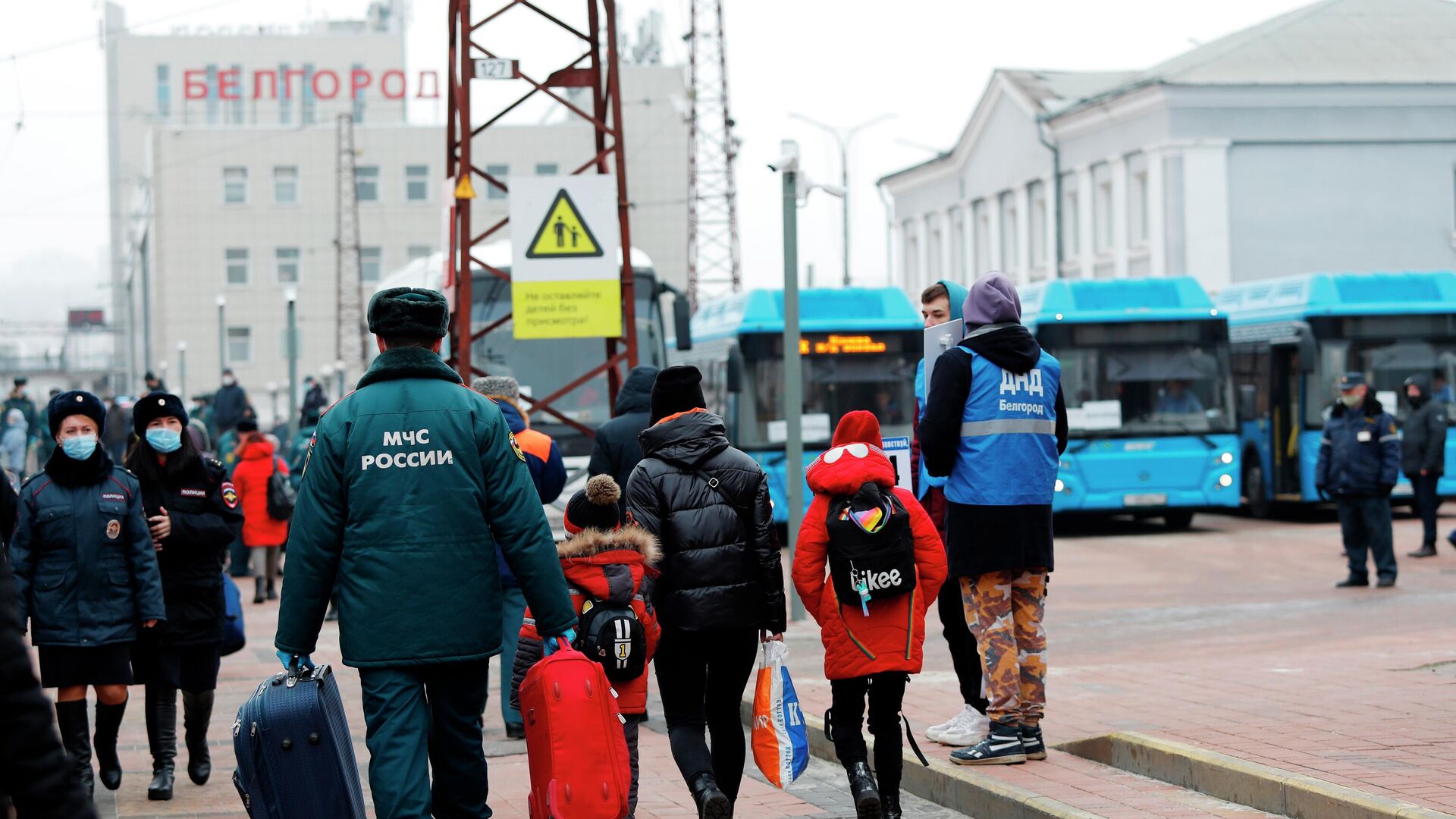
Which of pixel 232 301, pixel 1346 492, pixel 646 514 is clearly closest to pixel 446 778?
pixel 646 514

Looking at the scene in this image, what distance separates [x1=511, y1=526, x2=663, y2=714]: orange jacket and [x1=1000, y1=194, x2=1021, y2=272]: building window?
163ft

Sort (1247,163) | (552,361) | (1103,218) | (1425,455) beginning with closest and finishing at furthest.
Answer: (552,361) < (1425,455) < (1247,163) < (1103,218)

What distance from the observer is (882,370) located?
22.7m

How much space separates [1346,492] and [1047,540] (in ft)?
30.8

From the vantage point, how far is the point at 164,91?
95938 millimetres

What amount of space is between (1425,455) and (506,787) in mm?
13601

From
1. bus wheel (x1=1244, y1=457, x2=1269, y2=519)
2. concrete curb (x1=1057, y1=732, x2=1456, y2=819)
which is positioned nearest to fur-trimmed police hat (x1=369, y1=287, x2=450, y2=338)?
concrete curb (x1=1057, y1=732, x2=1456, y2=819)

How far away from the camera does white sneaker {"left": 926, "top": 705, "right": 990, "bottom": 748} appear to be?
8133 millimetres

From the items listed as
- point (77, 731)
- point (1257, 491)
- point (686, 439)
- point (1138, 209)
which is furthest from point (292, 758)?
point (1138, 209)

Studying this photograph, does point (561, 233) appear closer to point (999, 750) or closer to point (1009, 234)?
point (999, 750)

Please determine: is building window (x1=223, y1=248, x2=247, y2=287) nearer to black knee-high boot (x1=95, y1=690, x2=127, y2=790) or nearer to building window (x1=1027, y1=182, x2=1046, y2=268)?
building window (x1=1027, y1=182, x2=1046, y2=268)

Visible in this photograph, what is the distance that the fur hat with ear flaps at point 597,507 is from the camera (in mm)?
6504

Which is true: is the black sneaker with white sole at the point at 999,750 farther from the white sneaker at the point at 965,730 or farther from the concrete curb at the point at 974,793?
the white sneaker at the point at 965,730

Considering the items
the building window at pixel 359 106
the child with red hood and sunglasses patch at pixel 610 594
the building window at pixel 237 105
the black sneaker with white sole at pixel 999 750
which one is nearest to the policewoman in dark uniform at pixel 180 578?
the child with red hood and sunglasses patch at pixel 610 594
